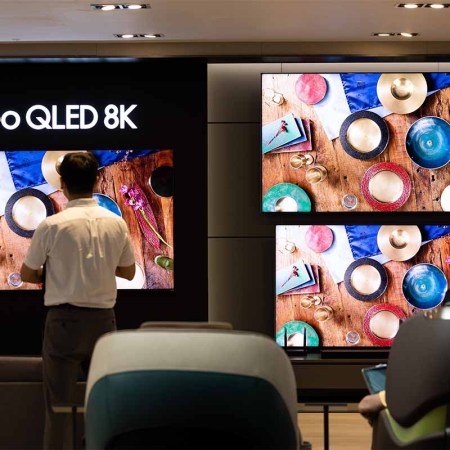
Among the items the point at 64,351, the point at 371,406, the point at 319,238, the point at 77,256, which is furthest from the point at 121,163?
the point at 371,406

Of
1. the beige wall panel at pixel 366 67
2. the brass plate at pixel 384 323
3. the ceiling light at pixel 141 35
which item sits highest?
the ceiling light at pixel 141 35

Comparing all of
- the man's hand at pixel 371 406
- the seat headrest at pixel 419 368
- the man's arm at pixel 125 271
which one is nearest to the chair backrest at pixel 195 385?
the seat headrest at pixel 419 368

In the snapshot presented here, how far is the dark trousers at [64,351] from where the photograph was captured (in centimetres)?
398

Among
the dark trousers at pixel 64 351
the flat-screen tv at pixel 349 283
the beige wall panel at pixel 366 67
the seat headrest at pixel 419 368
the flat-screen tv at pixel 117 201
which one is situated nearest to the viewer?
the seat headrest at pixel 419 368

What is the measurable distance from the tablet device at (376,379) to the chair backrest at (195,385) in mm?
837

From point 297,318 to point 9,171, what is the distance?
7.56 ft

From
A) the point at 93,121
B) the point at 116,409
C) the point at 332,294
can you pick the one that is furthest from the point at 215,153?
the point at 116,409

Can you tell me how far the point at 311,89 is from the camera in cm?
695

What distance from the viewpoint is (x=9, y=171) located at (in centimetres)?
700

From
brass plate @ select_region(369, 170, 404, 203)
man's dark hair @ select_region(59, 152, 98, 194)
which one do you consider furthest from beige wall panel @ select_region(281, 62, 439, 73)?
man's dark hair @ select_region(59, 152, 98, 194)

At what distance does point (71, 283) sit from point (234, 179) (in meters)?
3.41

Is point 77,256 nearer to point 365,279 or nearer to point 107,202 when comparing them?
point 107,202

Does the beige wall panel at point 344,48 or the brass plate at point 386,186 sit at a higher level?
the beige wall panel at point 344,48

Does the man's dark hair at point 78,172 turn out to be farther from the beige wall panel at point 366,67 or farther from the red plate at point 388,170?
the beige wall panel at point 366,67
